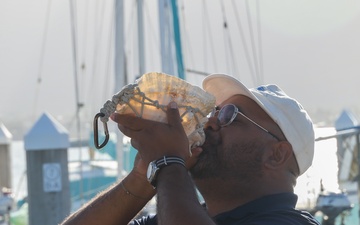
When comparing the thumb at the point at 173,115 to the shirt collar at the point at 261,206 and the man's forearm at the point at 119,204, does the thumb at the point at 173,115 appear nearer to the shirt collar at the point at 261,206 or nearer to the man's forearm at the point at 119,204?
the shirt collar at the point at 261,206

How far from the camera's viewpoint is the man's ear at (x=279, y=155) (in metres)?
2.57

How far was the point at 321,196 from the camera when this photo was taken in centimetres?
559

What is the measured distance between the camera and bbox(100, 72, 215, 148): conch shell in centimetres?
232

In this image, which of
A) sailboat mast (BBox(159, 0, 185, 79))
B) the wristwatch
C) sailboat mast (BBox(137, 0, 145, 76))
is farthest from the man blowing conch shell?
sailboat mast (BBox(137, 0, 145, 76))

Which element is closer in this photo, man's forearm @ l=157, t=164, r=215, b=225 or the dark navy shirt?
man's forearm @ l=157, t=164, r=215, b=225

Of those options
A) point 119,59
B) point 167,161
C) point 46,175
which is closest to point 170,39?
point 119,59

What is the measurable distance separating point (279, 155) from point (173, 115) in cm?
44

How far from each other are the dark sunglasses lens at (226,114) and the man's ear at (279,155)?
16 cm

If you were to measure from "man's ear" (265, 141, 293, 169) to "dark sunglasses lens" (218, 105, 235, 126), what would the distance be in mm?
155

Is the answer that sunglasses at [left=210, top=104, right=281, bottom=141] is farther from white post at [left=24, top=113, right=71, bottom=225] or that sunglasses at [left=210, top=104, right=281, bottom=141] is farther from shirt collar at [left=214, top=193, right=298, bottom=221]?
white post at [left=24, top=113, right=71, bottom=225]

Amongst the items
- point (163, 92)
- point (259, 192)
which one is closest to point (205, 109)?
point (163, 92)

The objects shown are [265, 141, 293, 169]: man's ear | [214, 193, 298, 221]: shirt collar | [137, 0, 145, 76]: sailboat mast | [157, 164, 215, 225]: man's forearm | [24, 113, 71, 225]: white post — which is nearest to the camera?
[157, 164, 215, 225]: man's forearm

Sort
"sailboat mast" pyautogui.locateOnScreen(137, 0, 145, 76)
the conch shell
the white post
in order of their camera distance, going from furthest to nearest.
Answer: "sailboat mast" pyautogui.locateOnScreen(137, 0, 145, 76) < the white post < the conch shell

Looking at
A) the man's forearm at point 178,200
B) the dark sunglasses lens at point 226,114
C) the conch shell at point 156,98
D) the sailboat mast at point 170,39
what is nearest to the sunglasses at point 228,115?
the dark sunglasses lens at point 226,114
